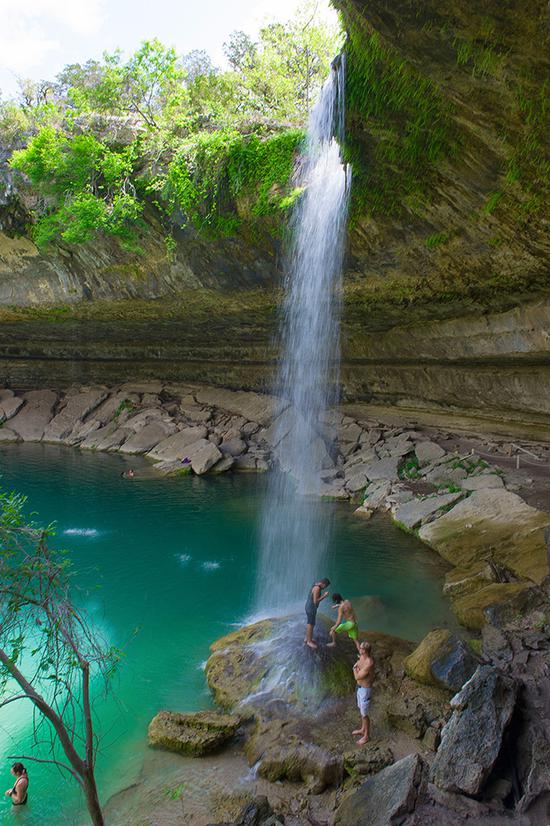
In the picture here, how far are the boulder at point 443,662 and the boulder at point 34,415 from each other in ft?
65.0

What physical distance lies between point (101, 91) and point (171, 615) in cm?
1357

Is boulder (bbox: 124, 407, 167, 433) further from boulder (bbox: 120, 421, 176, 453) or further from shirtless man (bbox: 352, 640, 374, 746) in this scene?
shirtless man (bbox: 352, 640, 374, 746)

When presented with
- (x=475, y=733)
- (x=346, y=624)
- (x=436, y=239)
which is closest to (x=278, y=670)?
(x=346, y=624)

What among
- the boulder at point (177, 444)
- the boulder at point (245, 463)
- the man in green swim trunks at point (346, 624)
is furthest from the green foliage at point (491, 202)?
the boulder at point (177, 444)

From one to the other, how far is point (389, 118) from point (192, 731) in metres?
7.45

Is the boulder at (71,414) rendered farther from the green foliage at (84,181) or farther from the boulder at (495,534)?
the boulder at (495,534)

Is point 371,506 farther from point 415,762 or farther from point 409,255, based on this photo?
point 415,762

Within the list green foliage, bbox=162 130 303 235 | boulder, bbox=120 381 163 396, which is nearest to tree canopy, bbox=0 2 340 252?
green foliage, bbox=162 130 303 235

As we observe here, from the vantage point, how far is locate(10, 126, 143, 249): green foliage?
494 inches

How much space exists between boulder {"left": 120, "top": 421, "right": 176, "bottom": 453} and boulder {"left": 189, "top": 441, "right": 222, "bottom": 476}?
8.35 feet

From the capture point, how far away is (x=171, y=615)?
29.6 feet

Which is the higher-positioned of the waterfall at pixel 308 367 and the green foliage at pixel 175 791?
the waterfall at pixel 308 367

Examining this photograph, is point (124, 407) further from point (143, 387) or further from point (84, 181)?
point (84, 181)

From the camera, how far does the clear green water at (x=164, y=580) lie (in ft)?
20.3
